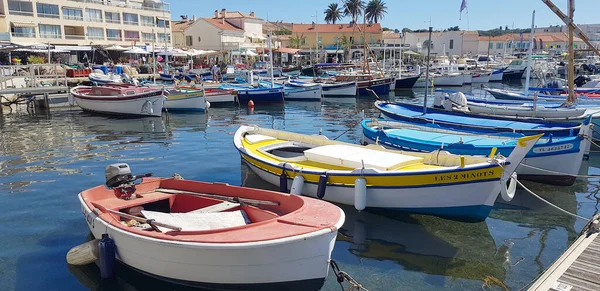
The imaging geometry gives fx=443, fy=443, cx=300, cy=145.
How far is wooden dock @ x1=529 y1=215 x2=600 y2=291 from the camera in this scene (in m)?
5.90

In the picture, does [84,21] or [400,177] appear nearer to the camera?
[400,177]

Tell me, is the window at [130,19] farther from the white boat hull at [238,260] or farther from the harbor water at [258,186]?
the white boat hull at [238,260]

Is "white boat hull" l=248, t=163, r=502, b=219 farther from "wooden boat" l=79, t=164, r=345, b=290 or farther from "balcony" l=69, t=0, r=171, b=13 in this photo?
"balcony" l=69, t=0, r=171, b=13

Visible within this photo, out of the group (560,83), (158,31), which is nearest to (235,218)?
(560,83)

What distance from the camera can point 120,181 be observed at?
915cm

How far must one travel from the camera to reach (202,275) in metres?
6.87

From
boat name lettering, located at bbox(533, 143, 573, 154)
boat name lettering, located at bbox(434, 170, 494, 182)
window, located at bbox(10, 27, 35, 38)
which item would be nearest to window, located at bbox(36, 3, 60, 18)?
window, located at bbox(10, 27, 35, 38)

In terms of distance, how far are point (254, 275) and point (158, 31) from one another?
230 feet

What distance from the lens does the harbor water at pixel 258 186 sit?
7.98m

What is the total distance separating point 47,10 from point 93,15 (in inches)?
248

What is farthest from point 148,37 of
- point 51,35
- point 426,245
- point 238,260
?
point 238,260

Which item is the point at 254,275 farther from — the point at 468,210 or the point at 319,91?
the point at 319,91

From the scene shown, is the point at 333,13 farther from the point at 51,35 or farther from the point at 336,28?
the point at 51,35

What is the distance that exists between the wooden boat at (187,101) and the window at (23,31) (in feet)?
112
